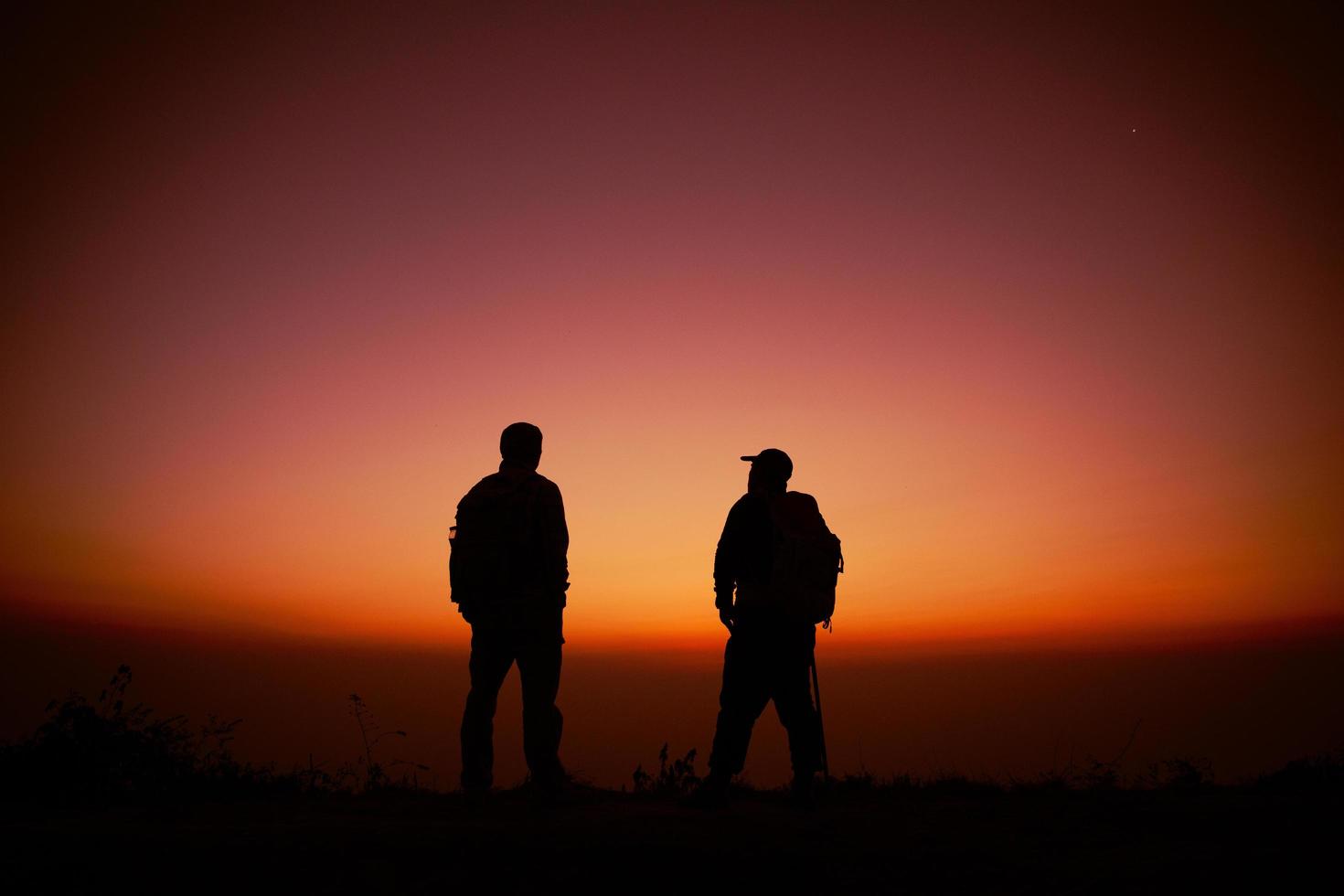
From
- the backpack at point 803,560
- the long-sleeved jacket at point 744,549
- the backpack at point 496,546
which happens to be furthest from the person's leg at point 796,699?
the backpack at point 496,546

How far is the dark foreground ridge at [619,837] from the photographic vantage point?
3.62m

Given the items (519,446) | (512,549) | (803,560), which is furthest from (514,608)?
(803,560)

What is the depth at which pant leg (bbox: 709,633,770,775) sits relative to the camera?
5430 mm

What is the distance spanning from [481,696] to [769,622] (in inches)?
76.5

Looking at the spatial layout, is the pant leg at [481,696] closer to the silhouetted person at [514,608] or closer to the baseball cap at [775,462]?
the silhouetted person at [514,608]

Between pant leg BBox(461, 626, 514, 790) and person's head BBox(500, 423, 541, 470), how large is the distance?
113cm

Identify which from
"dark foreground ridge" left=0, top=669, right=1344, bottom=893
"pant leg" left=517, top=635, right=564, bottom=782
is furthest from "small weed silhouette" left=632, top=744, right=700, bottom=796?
"pant leg" left=517, top=635, right=564, bottom=782

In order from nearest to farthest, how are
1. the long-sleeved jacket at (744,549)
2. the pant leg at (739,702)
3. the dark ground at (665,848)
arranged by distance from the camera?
the dark ground at (665,848) < the pant leg at (739,702) < the long-sleeved jacket at (744,549)

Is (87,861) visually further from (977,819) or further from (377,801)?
(977,819)

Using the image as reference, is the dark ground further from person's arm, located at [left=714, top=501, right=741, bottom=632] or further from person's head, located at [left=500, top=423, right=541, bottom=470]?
person's head, located at [left=500, top=423, right=541, bottom=470]

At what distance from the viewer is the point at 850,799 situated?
6332 millimetres

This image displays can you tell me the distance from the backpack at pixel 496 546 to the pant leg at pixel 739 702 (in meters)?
1.48

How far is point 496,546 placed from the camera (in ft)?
17.1

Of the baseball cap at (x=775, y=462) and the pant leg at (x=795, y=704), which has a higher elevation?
the baseball cap at (x=775, y=462)
